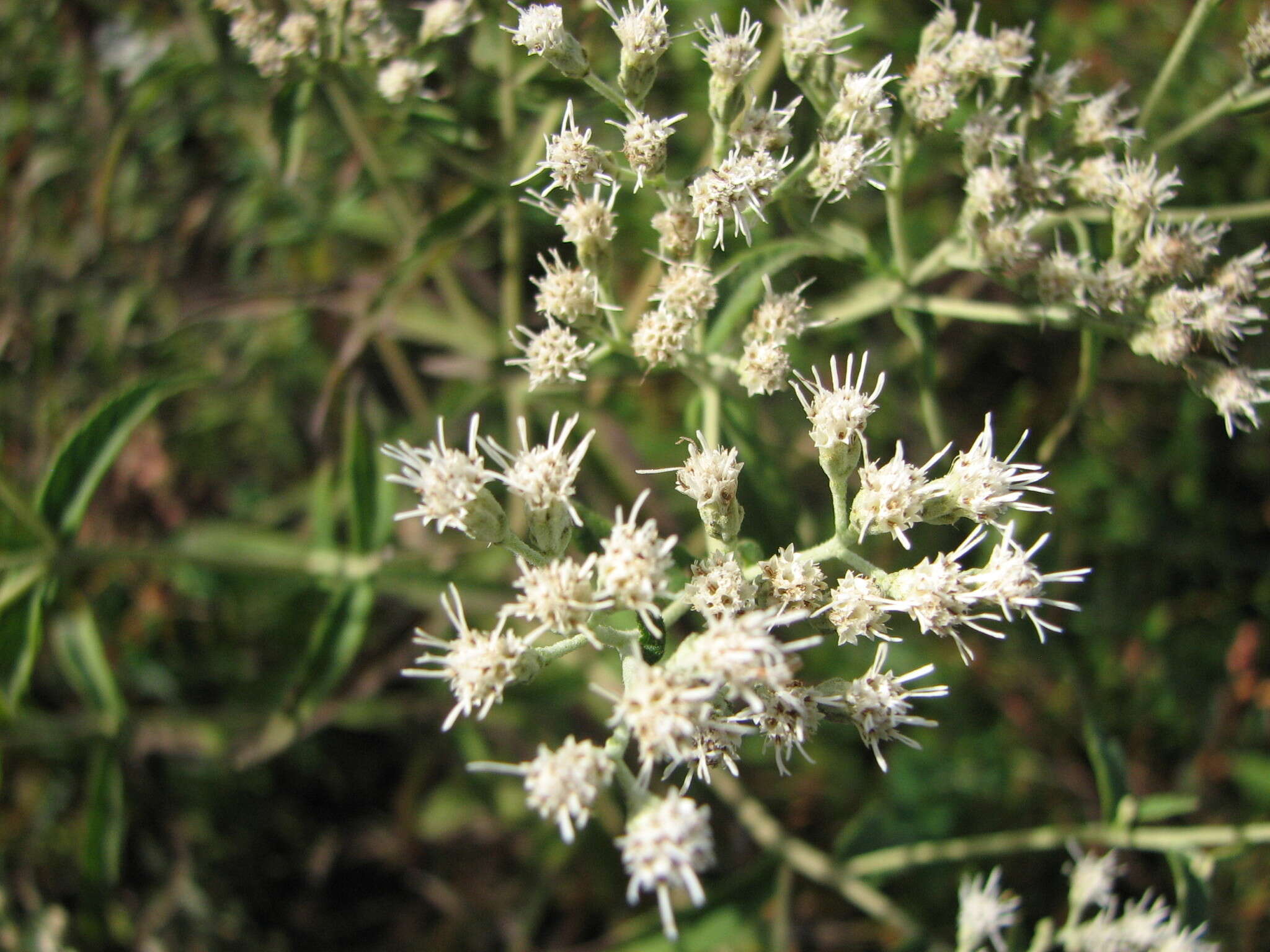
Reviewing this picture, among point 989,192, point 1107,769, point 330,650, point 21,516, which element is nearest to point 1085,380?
point 989,192

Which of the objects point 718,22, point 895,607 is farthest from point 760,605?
point 718,22

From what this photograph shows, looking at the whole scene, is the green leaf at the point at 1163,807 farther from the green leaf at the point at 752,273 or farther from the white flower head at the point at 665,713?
the green leaf at the point at 752,273

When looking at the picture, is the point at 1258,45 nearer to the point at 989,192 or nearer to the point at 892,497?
the point at 989,192

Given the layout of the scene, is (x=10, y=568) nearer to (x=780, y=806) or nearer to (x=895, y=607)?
(x=895, y=607)

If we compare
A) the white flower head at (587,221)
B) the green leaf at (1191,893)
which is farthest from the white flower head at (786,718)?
the green leaf at (1191,893)

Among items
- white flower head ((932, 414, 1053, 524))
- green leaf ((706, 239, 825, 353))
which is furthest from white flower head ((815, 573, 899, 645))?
green leaf ((706, 239, 825, 353))

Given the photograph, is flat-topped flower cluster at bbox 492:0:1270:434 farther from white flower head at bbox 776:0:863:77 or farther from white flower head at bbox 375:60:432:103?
white flower head at bbox 375:60:432:103
